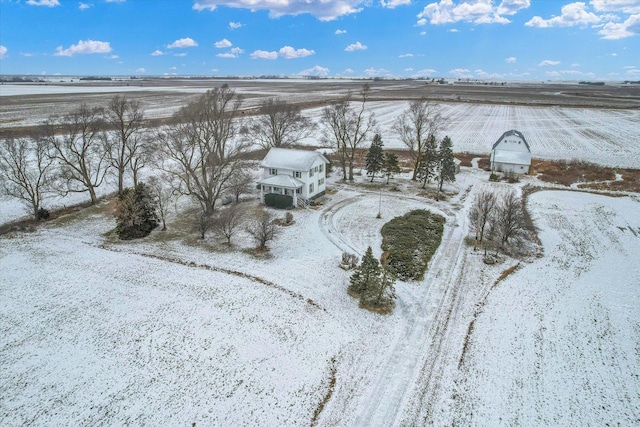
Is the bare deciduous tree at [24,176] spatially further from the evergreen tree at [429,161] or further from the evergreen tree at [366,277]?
the evergreen tree at [429,161]

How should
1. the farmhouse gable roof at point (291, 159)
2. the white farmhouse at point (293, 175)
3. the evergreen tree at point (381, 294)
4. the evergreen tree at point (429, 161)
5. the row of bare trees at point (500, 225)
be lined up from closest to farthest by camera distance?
1. the evergreen tree at point (381, 294)
2. the row of bare trees at point (500, 225)
3. the white farmhouse at point (293, 175)
4. the farmhouse gable roof at point (291, 159)
5. the evergreen tree at point (429, 161)

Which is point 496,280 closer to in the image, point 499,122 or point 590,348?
point 590,348

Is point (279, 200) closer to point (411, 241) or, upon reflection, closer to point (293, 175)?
point (293, 175)

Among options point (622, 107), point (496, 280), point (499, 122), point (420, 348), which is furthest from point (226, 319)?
point (622, 107)

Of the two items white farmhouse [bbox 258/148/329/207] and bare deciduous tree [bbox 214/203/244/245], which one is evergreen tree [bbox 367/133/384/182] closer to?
white farmhouse [bbox 258/148/329/207]

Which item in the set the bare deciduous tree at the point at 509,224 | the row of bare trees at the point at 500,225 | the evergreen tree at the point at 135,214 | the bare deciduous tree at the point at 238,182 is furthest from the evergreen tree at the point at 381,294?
the evergreen tree at the point at 135,214

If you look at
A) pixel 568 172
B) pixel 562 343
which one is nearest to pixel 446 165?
pixel 568 172
